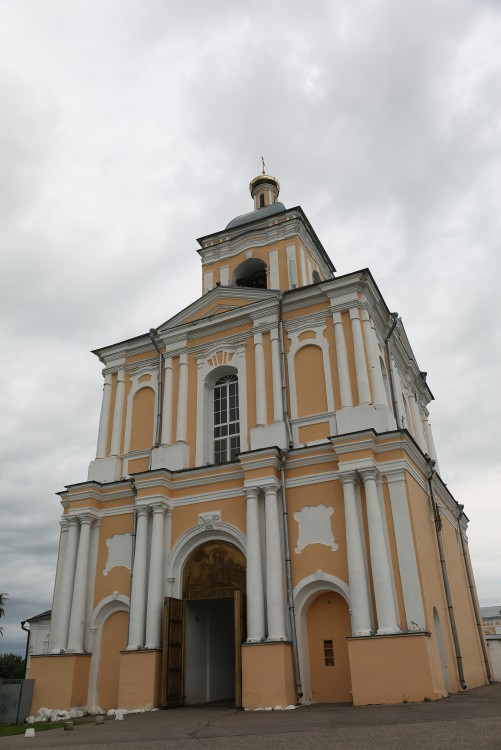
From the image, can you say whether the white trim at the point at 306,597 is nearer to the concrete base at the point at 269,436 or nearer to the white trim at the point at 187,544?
the white trim at the point at 187,544

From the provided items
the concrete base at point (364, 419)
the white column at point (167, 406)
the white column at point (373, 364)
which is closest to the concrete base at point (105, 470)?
the white column at point (167, 406)

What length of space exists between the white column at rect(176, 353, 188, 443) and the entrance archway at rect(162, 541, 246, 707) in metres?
3.59

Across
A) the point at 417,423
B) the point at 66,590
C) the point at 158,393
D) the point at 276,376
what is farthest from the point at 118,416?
the point at 417,423

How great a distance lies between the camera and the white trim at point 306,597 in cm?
1441

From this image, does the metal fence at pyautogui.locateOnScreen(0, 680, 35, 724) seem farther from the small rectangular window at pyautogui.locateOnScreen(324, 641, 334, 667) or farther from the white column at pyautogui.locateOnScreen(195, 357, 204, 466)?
the small rectangular window at pyautogui.locateOnScreen(324, 641, 334, 667)

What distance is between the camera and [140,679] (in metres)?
15.3

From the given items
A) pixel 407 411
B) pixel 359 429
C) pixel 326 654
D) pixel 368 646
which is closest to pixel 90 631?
pixel 326 654

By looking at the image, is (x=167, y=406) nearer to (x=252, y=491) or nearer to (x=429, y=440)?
(x=252, y=491)

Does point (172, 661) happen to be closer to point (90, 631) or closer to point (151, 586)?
point (151, 586)

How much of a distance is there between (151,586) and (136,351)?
8329 millimetres

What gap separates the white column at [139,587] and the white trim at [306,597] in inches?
167

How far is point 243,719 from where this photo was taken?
39.2 feet

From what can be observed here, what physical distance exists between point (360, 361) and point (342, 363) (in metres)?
0.53

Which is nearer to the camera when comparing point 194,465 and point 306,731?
point 306,731
